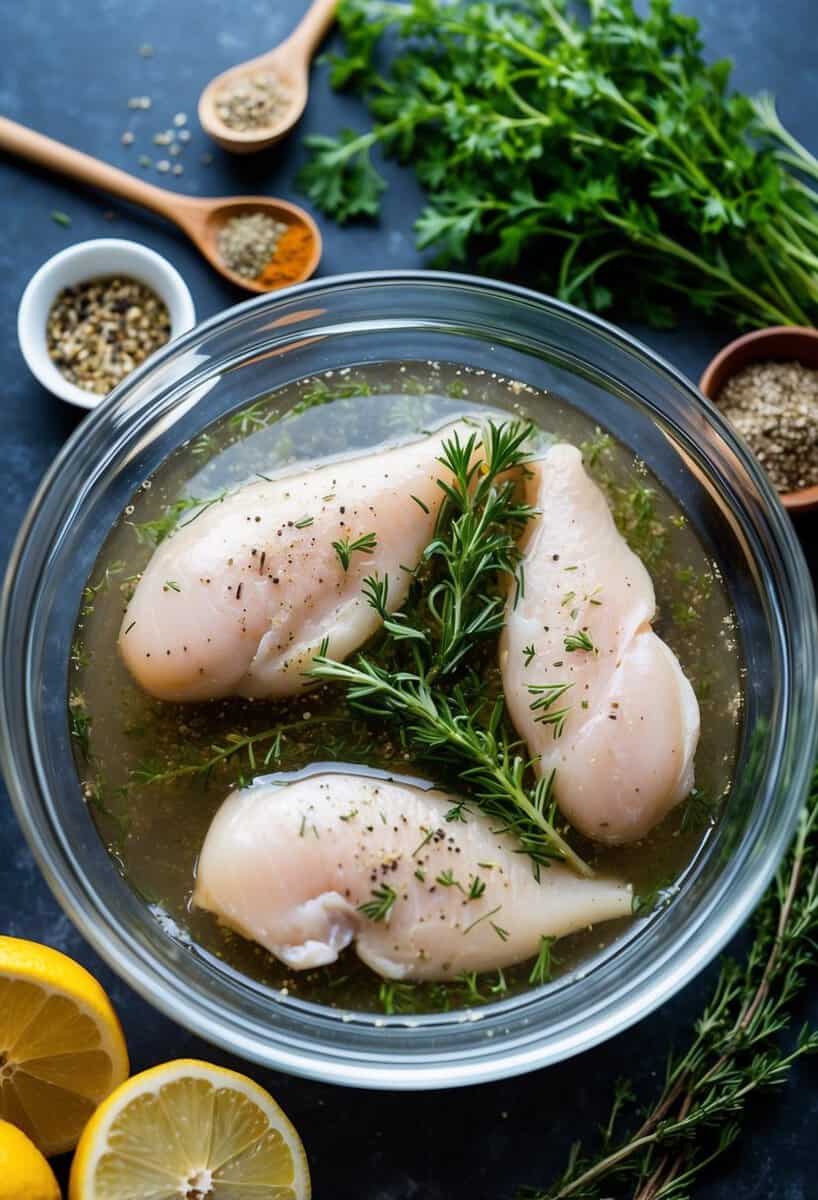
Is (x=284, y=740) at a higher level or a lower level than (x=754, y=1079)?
higher

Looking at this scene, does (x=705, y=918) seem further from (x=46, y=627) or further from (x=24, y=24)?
(x=24, y=24)

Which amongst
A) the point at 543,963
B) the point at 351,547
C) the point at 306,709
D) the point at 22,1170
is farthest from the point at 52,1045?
the point at 351,547

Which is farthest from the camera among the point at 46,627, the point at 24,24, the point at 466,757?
the point at 24,24

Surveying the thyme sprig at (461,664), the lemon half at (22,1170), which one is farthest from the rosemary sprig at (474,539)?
the lemon half at (22,1170)

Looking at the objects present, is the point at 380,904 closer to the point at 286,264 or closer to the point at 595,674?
the point at 595,674

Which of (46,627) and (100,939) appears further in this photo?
(46,627)

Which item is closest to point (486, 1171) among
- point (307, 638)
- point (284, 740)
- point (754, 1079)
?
point (754, 1079)
